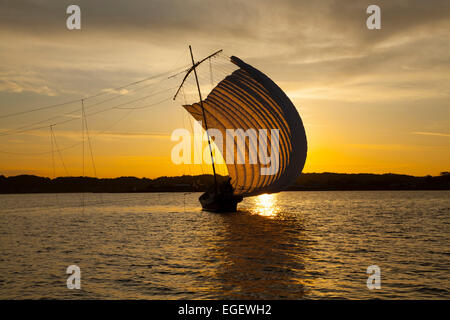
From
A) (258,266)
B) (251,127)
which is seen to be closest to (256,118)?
(251,127)

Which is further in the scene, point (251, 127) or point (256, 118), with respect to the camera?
point (251, 127)

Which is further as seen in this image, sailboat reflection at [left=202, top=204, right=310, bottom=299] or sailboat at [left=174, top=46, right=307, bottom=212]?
sailboat at [left=174, top=46, right=307, bottom=212]

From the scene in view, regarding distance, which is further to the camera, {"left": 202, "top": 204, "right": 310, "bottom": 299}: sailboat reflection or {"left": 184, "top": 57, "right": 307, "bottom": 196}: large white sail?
{"left": 184, "top": 57, "right": 307, "bottom": 196}: large white sail

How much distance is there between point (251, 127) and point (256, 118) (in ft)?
7.61

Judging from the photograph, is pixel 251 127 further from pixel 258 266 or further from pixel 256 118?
pixel 258 266

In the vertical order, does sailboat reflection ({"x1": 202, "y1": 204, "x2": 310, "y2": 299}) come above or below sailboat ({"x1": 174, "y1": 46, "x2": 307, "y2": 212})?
below

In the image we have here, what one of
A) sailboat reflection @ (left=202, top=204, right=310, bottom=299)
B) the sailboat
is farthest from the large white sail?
sailboat reflection @ (left=202, top=204, right=310, bottom=299)

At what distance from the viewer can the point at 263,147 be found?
52.4m

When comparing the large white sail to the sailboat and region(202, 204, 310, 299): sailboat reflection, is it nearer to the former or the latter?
the sailboat

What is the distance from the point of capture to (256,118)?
172 ft

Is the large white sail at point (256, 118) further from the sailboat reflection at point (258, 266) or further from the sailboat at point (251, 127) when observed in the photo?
the sailboat reflection at point (258, 266)

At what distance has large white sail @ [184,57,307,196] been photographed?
157 ft
